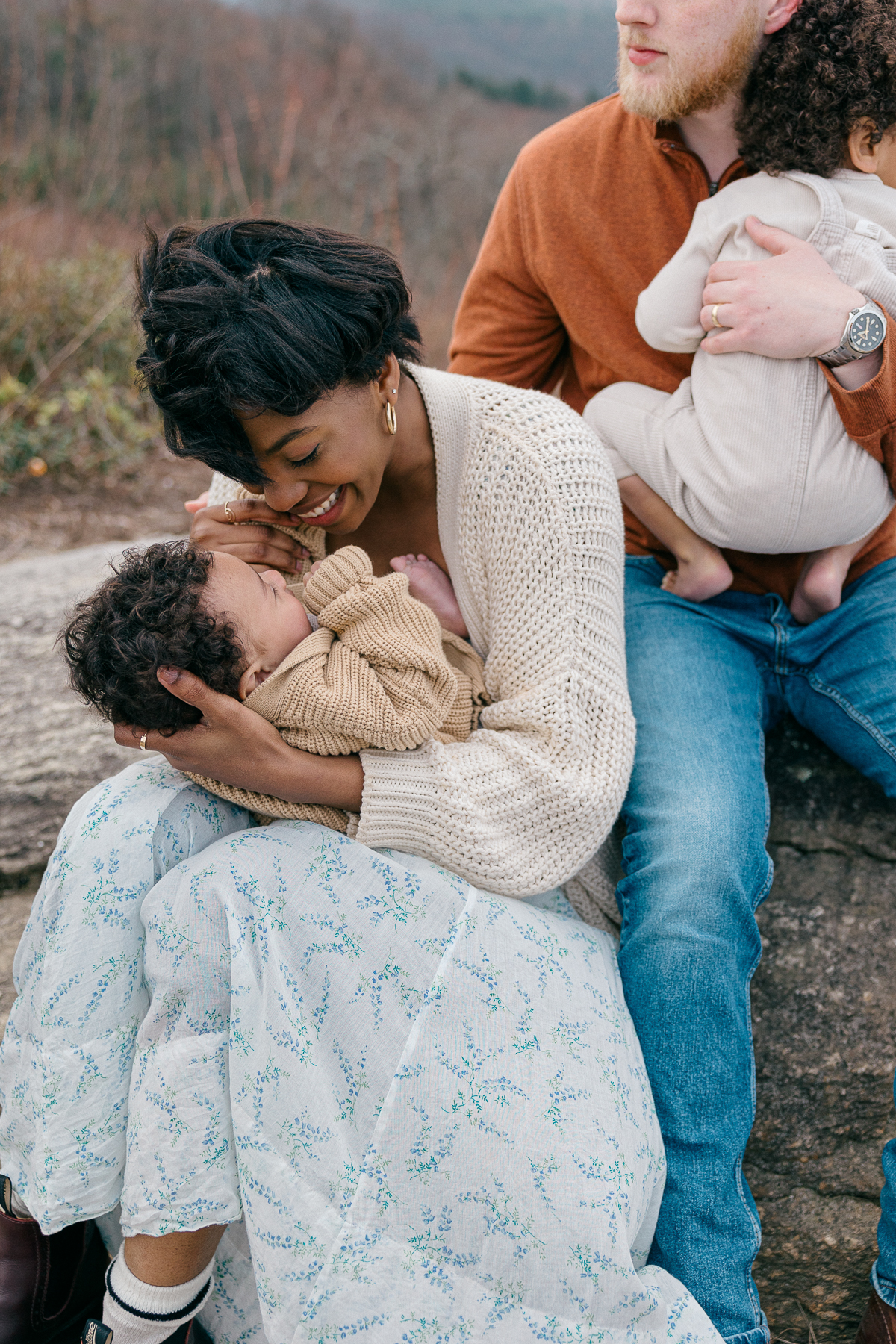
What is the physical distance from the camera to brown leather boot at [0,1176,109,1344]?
1703mm

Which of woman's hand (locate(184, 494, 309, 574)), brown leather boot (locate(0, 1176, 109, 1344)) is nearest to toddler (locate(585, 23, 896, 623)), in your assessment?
woman's hand (locate(184, 494, 309, 574))

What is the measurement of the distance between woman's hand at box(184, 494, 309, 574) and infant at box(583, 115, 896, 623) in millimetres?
713

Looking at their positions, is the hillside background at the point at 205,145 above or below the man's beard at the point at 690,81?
below

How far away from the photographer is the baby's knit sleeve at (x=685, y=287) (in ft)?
6.57

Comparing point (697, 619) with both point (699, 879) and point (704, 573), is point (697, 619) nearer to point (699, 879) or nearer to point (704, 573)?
point (704, 573)

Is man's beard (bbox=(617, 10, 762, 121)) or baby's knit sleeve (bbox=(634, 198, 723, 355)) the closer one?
man's beard (bbox=(617, 10, 762, 121))

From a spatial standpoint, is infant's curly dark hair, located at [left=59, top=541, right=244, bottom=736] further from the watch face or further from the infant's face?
the watch face

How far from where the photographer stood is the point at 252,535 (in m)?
1.96

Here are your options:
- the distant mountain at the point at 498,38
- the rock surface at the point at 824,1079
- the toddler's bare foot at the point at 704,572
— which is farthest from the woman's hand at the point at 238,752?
the distant mountain at the point at 498,38

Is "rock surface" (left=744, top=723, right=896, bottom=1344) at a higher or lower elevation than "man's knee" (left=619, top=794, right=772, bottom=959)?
lower

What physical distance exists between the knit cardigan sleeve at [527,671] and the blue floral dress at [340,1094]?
0.33ft

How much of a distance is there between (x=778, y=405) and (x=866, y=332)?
0.18 metres

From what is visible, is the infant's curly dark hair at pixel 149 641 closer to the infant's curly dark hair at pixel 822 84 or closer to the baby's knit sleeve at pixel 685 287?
the baby's knit sleeve at pixel 685 287

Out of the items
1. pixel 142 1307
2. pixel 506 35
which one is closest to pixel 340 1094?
pixel 142 1307
